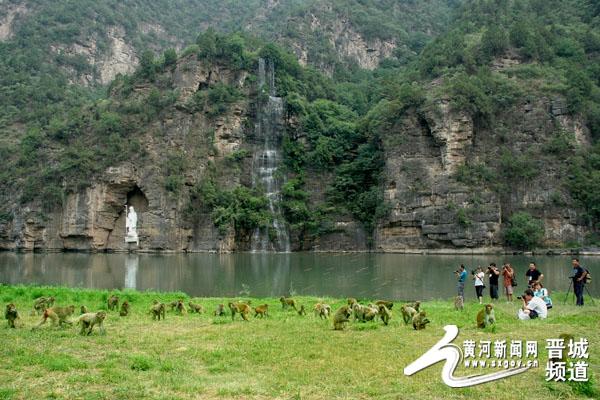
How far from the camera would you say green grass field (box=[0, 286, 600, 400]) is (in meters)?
6.38

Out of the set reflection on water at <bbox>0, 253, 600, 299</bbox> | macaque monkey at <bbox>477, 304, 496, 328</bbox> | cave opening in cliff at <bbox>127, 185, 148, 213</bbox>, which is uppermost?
cave opening in cliff at <bbox>127, 185, 148, 213</bbox>

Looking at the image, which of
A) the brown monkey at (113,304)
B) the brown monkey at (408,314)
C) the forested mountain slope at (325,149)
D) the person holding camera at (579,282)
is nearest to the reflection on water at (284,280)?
the person holding camera at (579,282)

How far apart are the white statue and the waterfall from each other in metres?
13.1

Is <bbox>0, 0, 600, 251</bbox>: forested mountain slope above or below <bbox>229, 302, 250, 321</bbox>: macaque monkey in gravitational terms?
above

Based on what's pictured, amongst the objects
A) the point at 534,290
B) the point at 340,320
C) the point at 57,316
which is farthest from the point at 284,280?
the point at 57,316

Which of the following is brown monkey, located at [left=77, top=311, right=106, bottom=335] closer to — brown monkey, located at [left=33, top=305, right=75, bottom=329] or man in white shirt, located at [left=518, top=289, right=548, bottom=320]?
brown monkey, located at [left=33, top=305, right=75, bottom=329]

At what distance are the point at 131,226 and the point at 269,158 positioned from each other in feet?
56.3

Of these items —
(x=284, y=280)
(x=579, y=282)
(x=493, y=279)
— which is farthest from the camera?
(x=284, y=280)

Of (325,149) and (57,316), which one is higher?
(325,149)

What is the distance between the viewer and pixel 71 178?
60000 millimetres

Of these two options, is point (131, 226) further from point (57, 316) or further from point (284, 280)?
point (57, 316)
